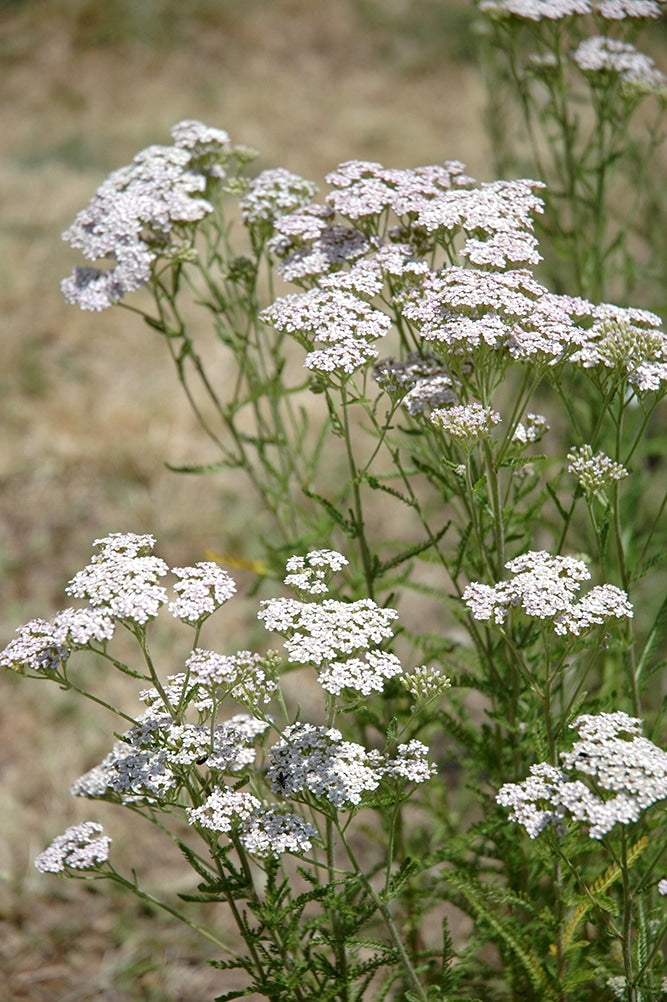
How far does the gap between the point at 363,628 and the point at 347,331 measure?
2.90 feet

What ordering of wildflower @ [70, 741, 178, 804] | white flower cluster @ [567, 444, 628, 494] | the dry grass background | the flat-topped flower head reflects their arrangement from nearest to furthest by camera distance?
wildflower @ [70, 741, 178, 804]
white flower cluster @ [567, 444, 628, 494]
the flat-topped flower head
the dry grass background

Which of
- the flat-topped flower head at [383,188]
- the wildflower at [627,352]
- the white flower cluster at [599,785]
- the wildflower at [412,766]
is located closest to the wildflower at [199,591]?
the wildflower at [412,766]

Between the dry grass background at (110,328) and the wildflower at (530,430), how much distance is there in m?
2.74

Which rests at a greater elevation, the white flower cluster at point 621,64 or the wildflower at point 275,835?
the white flower cluster at point 621,64

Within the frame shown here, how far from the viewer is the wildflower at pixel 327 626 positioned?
2395 millimetres

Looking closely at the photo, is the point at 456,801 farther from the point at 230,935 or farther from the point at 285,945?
the point at 285,945

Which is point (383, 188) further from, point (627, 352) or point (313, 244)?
point (627, 352)

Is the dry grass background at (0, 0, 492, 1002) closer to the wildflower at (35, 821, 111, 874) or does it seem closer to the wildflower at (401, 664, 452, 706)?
the wildflower at (35, 821, 111, 874)

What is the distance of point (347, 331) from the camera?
2.83 meters

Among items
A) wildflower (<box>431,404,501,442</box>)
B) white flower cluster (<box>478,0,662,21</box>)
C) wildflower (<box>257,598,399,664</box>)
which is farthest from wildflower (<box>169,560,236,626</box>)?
white flower cluster (<box>478,0,662,21</box>)

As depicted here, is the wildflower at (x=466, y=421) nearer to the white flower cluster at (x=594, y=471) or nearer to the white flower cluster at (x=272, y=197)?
the white flower cluster at (x=594, y=471)

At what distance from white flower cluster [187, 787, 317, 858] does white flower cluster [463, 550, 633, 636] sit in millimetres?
694

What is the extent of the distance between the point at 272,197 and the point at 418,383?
104cm

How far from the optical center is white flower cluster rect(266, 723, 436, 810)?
231 cm
